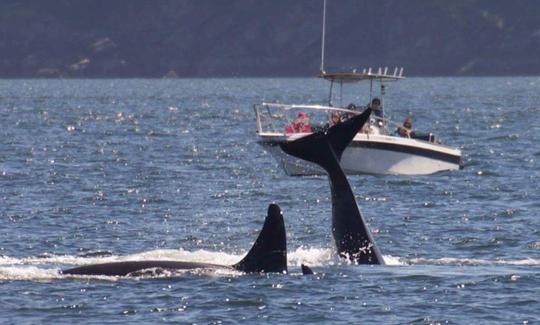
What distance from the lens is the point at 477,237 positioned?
36.9 meters

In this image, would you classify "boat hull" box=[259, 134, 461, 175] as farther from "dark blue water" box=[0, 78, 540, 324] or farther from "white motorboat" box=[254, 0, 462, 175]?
"dark blue water" box=[0, 78, 540, 324]

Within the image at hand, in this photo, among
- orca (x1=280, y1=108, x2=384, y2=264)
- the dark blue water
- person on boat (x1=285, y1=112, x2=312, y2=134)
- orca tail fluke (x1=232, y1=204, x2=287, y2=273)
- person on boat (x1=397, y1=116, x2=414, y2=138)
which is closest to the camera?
the dark blue water

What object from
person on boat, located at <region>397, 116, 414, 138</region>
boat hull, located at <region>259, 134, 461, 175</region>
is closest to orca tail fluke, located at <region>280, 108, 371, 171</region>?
A: boat hull, located at <region>259, 134, 461, 175</region>

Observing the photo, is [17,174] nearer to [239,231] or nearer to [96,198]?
[96,198]

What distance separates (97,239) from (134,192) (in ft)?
41.5

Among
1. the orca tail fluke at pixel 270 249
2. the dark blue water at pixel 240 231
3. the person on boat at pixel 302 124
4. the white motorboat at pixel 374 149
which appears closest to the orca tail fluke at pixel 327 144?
the dark blue water at pixel 240 231

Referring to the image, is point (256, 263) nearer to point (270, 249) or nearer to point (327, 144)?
point (270, 249)

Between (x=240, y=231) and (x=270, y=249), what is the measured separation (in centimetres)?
964

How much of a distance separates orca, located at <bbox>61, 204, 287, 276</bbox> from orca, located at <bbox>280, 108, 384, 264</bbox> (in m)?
1.77

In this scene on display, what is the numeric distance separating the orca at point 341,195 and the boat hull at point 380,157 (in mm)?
20286

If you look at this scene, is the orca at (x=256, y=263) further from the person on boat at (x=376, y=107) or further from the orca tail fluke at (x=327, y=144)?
the person on boat at (x=376, y=107)

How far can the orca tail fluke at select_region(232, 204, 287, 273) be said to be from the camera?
28844 millimetres

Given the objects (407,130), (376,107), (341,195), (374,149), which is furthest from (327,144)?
(407,130)

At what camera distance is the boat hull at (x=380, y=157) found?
52344mm
